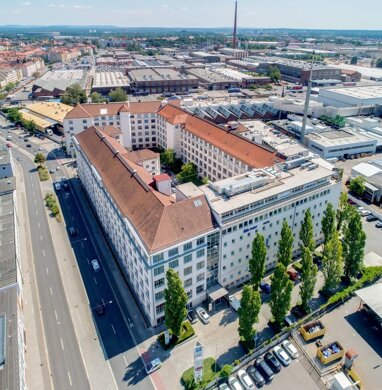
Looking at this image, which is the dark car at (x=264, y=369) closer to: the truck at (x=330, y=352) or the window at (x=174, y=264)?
the truck at (x=330, y=352)

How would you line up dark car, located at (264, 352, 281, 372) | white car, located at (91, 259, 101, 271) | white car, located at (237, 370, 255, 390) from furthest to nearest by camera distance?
1. white car, located at (91, 259, 101, 271)
2. dark car, located at (264, 352, 281, 372)
3. white car, located at (237, 370, 255, 390)

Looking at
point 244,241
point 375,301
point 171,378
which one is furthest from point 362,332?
point 171,378

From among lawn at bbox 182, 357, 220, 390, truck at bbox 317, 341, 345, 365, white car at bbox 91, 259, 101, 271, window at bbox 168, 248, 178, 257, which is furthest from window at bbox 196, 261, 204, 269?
white car at bbox 91, 259, 101, 271

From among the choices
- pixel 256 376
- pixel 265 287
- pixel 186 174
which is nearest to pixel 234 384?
pixel 256 376

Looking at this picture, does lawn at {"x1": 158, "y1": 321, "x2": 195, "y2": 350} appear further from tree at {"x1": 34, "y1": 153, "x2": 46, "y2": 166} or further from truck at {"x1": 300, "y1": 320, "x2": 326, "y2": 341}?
tree at {"x1": 34, "y1": 153, "x2": 46, "y2": 166}

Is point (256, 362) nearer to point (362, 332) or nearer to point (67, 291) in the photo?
point (362, 332)

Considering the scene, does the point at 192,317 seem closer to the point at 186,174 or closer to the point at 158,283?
the point at 158,283
